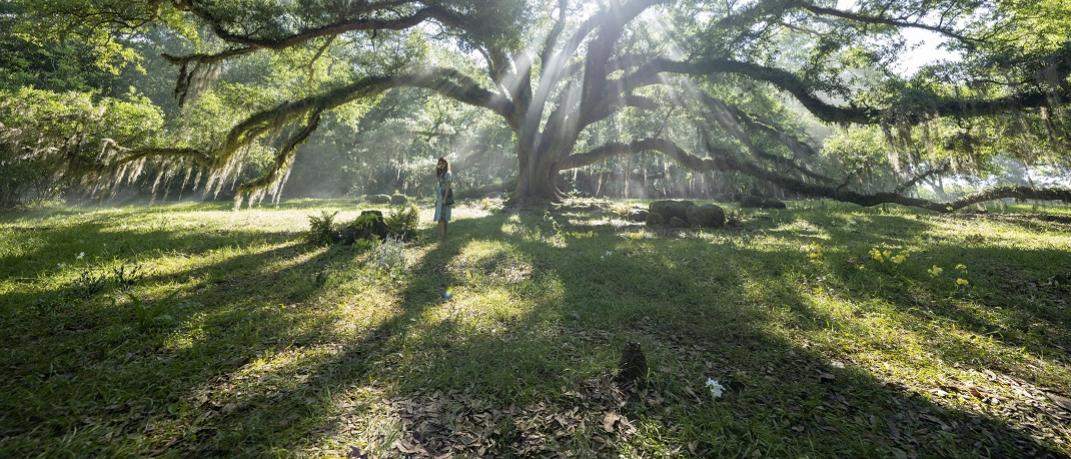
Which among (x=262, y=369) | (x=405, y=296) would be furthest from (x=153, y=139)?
(x=262, y=369)

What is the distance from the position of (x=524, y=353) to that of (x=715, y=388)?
1716 mm

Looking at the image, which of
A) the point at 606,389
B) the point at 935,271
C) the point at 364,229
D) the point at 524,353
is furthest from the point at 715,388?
the point at 364,229

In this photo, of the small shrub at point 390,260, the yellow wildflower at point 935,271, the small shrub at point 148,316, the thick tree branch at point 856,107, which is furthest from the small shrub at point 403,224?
the thick tree branch at point 856,107

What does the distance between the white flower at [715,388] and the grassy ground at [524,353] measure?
0.32ft

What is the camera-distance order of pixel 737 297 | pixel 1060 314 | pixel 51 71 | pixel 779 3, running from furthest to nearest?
pixel 51 71 < pixel 779 3 < pixel 737 297 < pixel 1060 314

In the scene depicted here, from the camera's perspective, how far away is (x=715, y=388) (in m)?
3.40

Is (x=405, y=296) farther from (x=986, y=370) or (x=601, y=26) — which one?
(x=601, y=26)

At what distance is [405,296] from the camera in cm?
579

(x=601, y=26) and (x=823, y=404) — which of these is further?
(x=601, y=26)

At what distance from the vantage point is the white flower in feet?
10.9

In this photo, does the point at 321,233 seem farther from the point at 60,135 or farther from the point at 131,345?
the point at 60,135

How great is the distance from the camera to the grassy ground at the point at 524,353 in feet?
9.09

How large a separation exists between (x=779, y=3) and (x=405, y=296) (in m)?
13.0

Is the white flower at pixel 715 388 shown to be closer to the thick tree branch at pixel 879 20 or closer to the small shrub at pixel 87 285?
the small shrub at pixel 87 285
